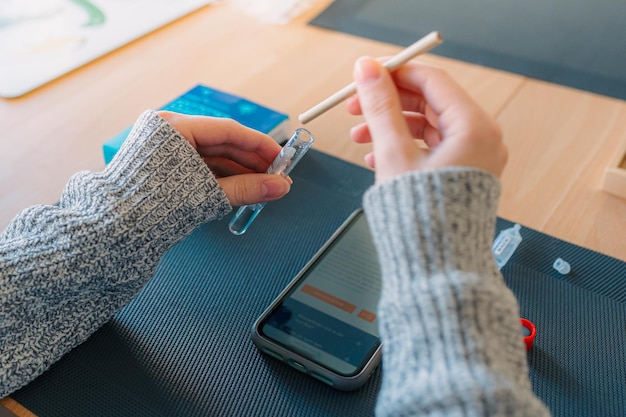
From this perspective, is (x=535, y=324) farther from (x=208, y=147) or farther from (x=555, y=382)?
(x=208, y=147)

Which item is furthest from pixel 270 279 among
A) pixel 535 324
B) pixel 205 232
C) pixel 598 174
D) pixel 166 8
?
pixel 166 8

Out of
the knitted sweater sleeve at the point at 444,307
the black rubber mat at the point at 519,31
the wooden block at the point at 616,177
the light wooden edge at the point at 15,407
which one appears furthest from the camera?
the black rubber mat at the point at 519,31

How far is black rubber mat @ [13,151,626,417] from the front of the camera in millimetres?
398

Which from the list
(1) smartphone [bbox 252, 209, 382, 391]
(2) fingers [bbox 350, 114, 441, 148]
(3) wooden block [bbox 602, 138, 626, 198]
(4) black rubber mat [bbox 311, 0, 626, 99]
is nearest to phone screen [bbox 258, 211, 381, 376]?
(1) smartphone [bbox 252, 209, 382, 391]

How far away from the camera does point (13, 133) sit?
0.65 m

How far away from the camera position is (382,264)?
321mm

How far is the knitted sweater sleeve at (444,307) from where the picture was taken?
0.28 m

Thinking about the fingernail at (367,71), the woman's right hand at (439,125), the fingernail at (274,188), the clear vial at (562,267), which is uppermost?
the fingernail at (367,71)

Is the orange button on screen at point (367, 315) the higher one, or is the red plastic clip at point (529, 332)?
the orange button on screen at point (367, 315)

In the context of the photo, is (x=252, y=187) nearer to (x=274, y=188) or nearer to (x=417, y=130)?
(x=274, y=188)

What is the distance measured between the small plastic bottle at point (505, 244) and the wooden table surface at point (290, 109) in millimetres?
35

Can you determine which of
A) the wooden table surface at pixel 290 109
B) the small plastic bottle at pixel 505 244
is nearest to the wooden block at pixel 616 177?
the wooden table surface at pixel 290 109

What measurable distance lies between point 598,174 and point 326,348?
336 mm

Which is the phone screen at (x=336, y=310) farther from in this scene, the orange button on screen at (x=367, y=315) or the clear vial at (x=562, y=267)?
the clear vial at (x=562, y=267)
